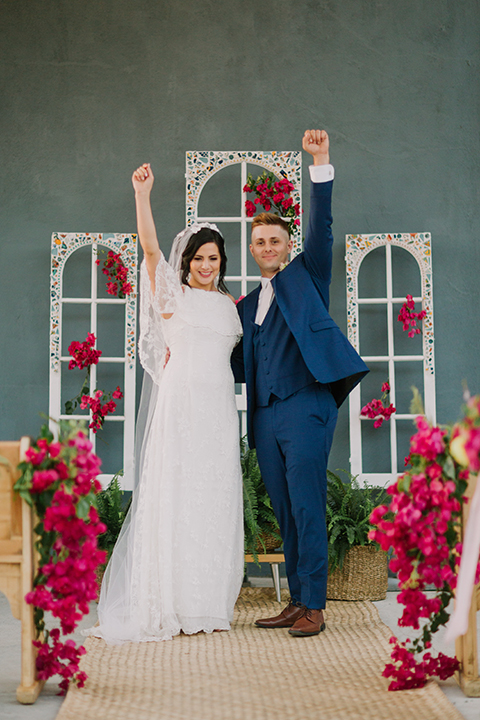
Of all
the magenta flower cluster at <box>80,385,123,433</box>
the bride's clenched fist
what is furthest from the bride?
the magenta flower cluster at <box>80,385,123,433</box>

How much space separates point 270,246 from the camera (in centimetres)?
323

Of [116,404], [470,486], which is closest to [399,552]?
[470,486]

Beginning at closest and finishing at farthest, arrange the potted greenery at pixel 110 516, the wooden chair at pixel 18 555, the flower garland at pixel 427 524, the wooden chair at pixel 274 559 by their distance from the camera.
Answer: the flower garland at pixel 427 524, the wooden chair at pixel 18 555, the wooden chair at pixel 274 559, the potted greenery at pixel 110 516

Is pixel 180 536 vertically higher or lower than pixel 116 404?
lower

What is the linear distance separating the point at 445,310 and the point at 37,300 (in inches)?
104

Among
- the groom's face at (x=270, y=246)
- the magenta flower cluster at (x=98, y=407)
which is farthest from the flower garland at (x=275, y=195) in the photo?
the magenta flower cluster at (x=98, y=407)

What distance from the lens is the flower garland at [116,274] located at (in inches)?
169

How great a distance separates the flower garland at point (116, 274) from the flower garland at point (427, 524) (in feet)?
8.74

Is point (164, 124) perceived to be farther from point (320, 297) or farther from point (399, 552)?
point (399, 552)

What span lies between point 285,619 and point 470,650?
1.08 m

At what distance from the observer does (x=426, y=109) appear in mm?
4523

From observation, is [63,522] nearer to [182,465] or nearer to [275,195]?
[182,465]

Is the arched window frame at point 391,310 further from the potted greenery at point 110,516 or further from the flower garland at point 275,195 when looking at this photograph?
the potted greenery at point 110,516

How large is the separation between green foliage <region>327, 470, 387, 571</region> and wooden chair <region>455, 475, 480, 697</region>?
1442 mm
